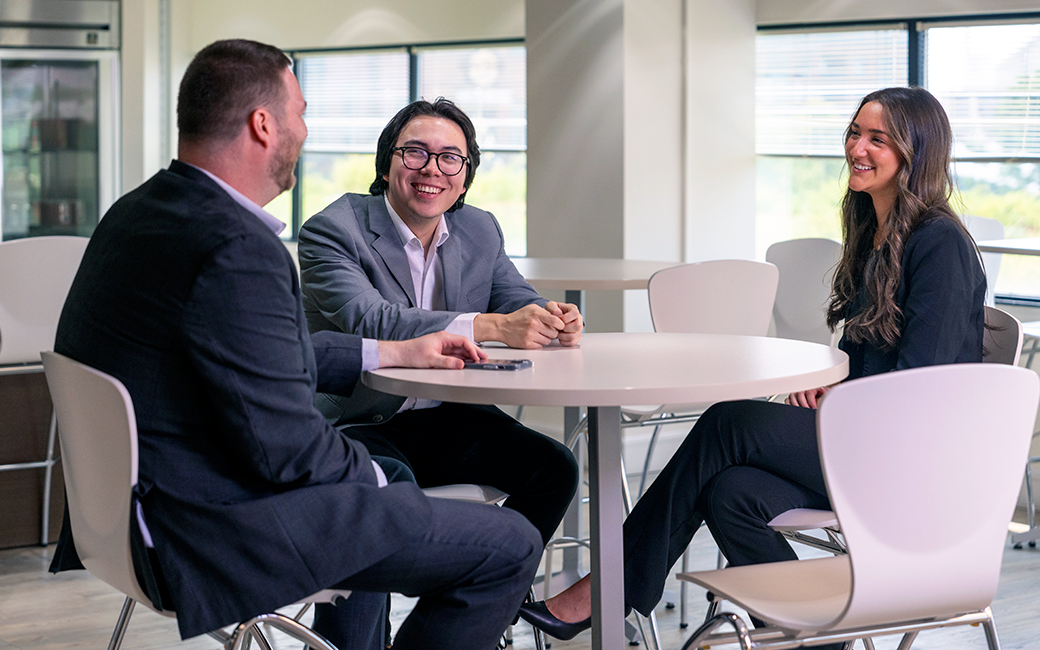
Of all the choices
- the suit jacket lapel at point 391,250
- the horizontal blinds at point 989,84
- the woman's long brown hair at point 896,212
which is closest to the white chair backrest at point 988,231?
the horizontal blinds at point 989,84

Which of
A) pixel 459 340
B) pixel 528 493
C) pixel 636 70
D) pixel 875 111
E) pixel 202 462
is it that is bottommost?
pixel 528 493

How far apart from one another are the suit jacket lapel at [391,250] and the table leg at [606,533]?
2.36 feet

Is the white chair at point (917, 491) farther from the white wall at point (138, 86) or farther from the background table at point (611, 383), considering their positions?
the white wall at point (138, 86)

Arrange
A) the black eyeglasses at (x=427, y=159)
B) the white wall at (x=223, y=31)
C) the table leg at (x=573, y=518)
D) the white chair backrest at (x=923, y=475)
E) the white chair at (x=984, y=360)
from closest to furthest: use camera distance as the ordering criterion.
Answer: the white chair backrest at (x=923, y=475) < the white chair at (x=984, y=360) < the black eyeglasses at (x=427, y=159) < the table leg at (x=573, y=518) < the white wall at (x=223, y=31)

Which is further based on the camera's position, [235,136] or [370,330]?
[370,330]

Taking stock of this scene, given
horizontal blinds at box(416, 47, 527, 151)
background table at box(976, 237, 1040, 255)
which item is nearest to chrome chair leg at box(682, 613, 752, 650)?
background table at box(976, 237, 1040, 255)

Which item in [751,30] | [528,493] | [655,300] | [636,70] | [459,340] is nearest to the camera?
[459,340]

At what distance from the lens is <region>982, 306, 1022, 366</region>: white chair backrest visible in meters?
2.31

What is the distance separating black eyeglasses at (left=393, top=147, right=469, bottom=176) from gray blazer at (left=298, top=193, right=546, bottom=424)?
0.13 meters

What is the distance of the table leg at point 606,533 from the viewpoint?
76.1 inches

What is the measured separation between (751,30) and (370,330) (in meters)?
3.49

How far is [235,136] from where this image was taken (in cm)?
166

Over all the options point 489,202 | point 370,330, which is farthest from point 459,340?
point 489,202

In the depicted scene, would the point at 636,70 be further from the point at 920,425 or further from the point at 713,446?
the point at 920,425
